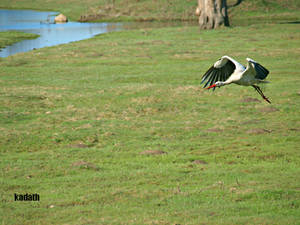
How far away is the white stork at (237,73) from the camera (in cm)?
1134

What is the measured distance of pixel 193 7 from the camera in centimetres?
6875

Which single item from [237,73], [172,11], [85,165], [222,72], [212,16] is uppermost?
[237,73]

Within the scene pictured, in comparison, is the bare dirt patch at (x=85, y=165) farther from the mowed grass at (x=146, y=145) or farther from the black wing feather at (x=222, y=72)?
the black wing feather at (x=222, y=72)

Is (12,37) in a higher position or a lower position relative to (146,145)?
lower

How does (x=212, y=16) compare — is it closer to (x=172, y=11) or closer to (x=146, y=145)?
(x=172, y=11)

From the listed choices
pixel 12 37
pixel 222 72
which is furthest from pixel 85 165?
pixel 12 37

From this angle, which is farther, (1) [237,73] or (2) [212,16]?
(2) [212,16]

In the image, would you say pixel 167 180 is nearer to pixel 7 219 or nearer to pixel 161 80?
pixel 7 219

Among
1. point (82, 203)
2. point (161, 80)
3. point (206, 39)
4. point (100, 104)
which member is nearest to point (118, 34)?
point (206, 39)

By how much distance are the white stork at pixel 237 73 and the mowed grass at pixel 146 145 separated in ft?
6.74

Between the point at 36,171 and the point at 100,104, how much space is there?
7.65 metres

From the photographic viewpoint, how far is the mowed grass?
33.0 feet

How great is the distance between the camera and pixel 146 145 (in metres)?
14.8

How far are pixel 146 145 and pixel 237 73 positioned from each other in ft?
13.1
